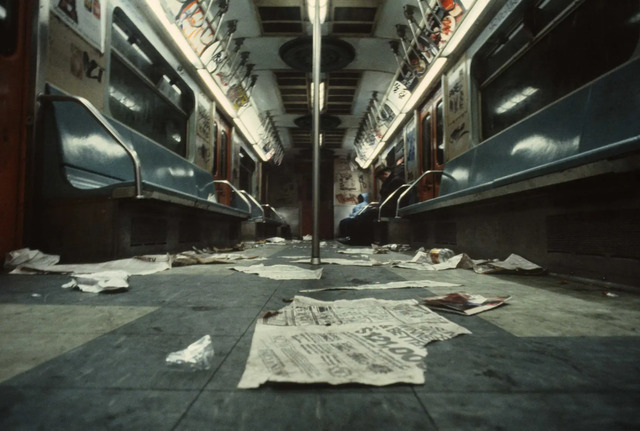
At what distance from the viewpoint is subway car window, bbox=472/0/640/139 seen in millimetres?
2354

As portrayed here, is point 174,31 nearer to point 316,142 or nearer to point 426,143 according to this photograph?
point 316,142

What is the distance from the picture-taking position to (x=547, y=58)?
3090 mm

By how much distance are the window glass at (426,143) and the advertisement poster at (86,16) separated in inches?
195

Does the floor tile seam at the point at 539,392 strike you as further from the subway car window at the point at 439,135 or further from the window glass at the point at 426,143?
the window glass at the point at 426,143

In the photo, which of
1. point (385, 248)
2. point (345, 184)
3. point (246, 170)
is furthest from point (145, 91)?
point (345, 184)

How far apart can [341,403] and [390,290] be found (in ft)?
3.60

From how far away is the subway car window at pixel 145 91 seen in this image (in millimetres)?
3678

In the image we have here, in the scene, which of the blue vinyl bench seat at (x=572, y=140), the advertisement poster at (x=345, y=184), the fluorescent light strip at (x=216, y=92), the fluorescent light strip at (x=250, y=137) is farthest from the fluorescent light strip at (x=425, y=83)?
the advertisement poster at (x=345, y=184)

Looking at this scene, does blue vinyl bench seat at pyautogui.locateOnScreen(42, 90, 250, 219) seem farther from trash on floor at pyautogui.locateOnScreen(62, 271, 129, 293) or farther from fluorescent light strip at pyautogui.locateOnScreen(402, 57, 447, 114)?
fluorescent light strip at pyautogui.locateOnScreen(402, 57, 447, 114)

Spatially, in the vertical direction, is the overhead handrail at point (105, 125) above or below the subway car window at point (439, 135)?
below

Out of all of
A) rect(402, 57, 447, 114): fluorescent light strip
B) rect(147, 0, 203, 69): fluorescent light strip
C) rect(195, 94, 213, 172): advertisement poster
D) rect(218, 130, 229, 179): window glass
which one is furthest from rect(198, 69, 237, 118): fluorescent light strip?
rect(402, 57, 447, 114): fluorescent light strip

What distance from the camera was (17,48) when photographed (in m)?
2.27

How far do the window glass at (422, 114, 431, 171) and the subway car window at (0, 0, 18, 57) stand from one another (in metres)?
5.54

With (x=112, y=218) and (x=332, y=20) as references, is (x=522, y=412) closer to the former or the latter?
(x=112, y=218)
